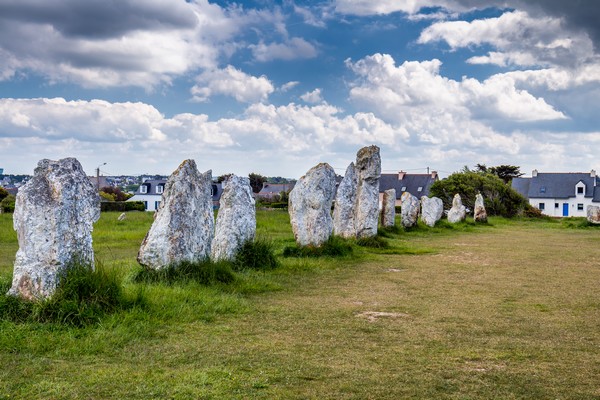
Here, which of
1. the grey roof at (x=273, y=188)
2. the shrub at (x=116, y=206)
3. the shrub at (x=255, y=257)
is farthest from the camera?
the grey roof at (x=273, y=188)

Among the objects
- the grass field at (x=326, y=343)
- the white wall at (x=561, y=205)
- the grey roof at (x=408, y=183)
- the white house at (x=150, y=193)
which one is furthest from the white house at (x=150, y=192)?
the grass field at (x=326, y=343)

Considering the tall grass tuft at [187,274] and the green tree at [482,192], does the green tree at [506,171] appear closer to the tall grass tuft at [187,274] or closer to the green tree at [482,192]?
the green tree at [482,192]

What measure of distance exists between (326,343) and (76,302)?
306 centimetres

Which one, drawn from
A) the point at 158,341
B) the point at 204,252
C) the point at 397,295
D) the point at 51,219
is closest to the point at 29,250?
the point at 51,219

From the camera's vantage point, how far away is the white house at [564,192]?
207 feet

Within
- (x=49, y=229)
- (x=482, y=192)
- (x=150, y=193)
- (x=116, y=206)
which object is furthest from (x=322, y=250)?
(x=150, y=193)

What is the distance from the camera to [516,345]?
278 inches

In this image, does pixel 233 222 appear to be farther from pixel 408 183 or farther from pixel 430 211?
pixel 408 183

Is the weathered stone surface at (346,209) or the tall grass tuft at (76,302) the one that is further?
the weathered stone surface at (346,209)

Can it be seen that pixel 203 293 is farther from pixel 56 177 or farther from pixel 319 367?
pixel 319 367

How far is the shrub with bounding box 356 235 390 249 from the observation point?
1870 centimetres

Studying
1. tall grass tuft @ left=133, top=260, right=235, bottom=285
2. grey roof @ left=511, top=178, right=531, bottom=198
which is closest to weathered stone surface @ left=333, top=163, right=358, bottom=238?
tall grass tuft @ left=133, top=260, right=235, bottom=285

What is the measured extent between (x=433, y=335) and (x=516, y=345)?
3.17 feet

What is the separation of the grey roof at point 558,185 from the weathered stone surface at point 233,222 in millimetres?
57641
